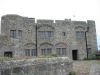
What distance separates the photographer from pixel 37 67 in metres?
12.2

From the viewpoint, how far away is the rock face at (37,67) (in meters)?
11.0

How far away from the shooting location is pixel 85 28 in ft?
102

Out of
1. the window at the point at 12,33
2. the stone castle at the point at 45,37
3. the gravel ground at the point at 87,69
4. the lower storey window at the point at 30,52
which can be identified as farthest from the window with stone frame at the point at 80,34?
the gravel ground at the point at 87,69

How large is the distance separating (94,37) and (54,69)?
66.7 ft

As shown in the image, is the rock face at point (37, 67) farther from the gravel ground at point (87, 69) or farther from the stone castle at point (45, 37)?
the stone castle at point (45, 37)

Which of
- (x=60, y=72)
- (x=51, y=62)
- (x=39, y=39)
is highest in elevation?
(x=39, y=39)

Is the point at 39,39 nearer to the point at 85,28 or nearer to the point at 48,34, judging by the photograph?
the point at 48,34

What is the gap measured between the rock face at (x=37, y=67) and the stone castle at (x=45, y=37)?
42.2 ft

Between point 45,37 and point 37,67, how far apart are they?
1627cm

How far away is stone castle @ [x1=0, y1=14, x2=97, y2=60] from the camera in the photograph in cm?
2566

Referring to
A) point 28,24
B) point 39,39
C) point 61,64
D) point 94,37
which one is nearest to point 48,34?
point 39,39

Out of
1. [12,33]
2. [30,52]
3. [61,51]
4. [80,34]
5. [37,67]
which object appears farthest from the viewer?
[80,34]

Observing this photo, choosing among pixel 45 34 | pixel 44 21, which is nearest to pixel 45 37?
pixel 45 34

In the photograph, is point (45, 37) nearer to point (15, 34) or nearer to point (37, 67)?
point (15, 34)
